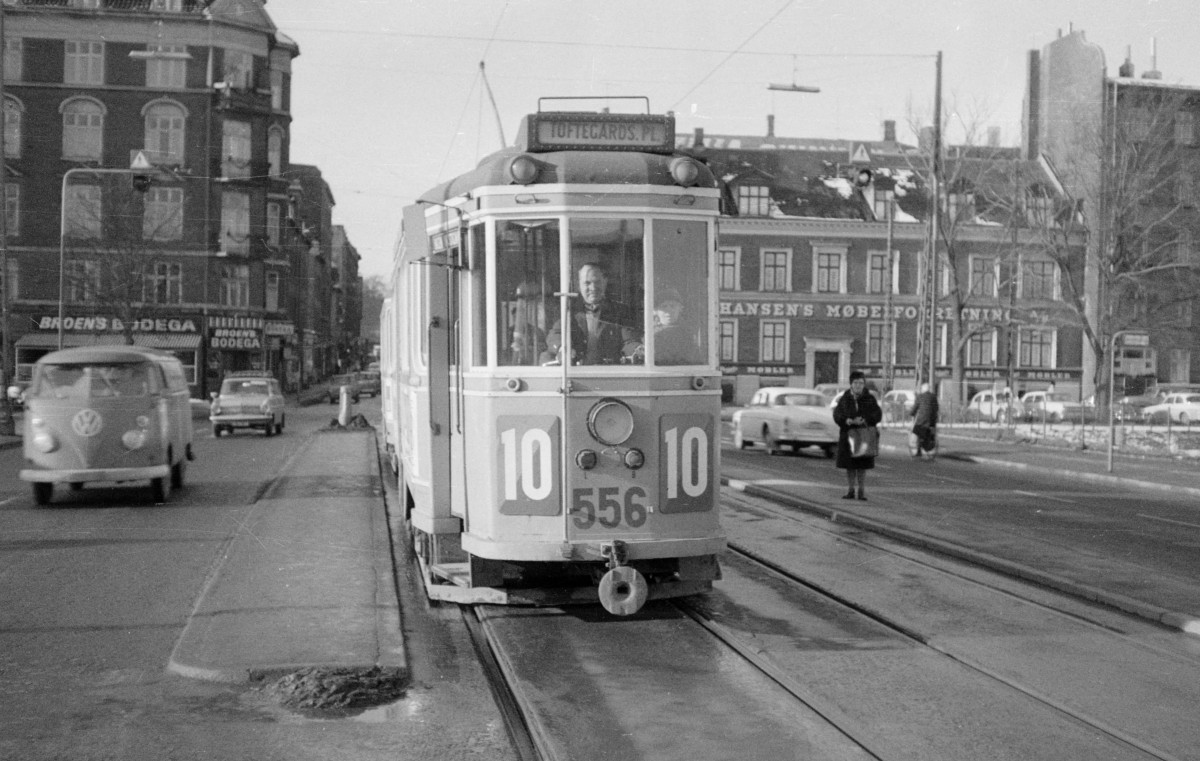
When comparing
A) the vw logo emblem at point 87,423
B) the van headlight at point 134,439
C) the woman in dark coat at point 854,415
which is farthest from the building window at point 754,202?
the vw logo emblem at point 87,423

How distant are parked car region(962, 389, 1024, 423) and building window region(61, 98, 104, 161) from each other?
36.5 metres

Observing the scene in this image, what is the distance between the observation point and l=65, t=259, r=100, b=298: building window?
45.4 m

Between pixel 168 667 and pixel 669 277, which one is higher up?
pixel 669 277

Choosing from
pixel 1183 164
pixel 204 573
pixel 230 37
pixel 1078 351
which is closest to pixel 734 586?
pixel 204 573

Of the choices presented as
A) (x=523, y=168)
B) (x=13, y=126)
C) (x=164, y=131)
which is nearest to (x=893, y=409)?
(x=164, y=131)

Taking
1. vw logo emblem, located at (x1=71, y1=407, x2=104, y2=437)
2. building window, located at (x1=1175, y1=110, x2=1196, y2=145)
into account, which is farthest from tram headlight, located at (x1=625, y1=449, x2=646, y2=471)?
building window, located at (x1=1175, y1=110, x2=1196, y2=145)

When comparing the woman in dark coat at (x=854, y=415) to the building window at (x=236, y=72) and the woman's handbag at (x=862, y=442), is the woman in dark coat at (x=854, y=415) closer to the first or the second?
the woman's handbag at (x=862, y=442)

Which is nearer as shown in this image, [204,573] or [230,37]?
[204,573]

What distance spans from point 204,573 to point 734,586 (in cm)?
449

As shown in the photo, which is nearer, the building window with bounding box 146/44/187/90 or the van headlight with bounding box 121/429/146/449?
the van headlight with bounding box 121/429/146/449

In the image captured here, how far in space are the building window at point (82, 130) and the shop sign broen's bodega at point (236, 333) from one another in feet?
28.0

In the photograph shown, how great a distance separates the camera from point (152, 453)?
Answer: 16.8 metres

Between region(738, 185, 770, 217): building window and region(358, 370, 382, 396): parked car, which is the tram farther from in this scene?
Result: region(358, 370, 382, 396): parked car

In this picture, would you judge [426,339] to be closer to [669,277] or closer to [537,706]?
[669,277]
